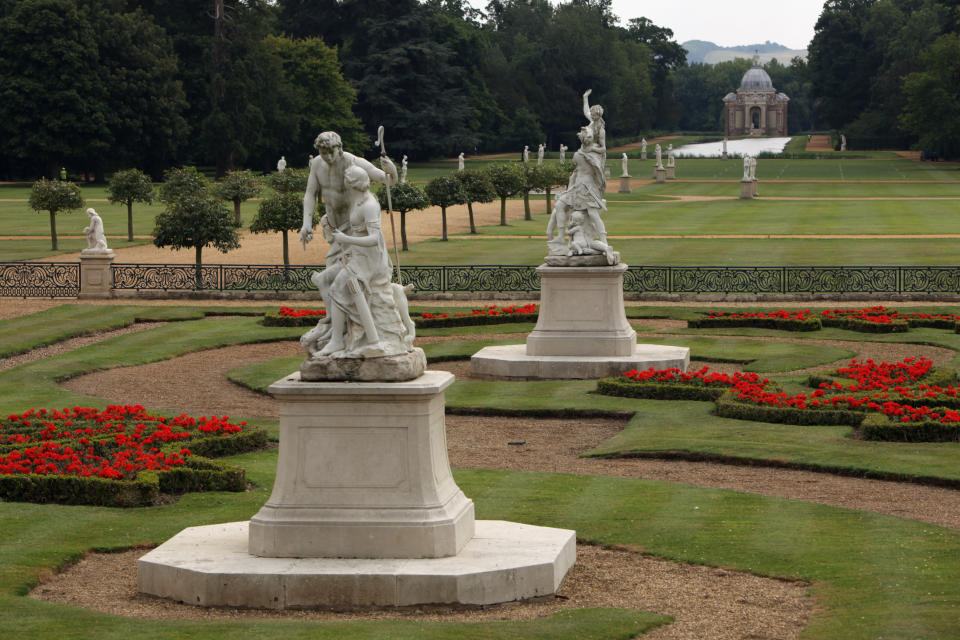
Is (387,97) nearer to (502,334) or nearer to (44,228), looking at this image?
(44,228)

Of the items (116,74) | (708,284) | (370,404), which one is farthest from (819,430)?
(116,74)

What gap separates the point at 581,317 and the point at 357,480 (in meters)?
11.8

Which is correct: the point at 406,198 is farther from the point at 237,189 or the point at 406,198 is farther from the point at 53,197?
the point at 53,197

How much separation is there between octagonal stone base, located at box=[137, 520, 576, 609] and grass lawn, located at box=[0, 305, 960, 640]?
597 mm

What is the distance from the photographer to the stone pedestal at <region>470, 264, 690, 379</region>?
21.6 metres

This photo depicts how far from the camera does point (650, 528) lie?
40.1ft

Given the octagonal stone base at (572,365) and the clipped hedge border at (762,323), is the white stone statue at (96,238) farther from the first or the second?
the octagonal stone base at (572,365)

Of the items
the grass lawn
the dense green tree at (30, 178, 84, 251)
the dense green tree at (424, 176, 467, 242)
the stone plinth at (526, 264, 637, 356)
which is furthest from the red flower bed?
the dense green tree at (424, 176, 467, 242)

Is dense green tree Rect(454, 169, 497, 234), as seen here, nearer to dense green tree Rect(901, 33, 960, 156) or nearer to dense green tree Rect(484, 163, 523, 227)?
dense green tree Rect(484, 163, 523, 227)

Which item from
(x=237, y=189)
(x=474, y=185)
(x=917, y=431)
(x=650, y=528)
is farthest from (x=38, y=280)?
(x=650, y=528)

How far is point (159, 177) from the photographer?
83500 mm

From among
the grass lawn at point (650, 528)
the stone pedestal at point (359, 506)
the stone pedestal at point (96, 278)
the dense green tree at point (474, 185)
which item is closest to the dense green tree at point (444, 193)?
the dense green tree at point (474, 185)

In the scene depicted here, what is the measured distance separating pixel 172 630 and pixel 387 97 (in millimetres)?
89428

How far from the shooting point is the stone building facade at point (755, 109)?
573 feet
